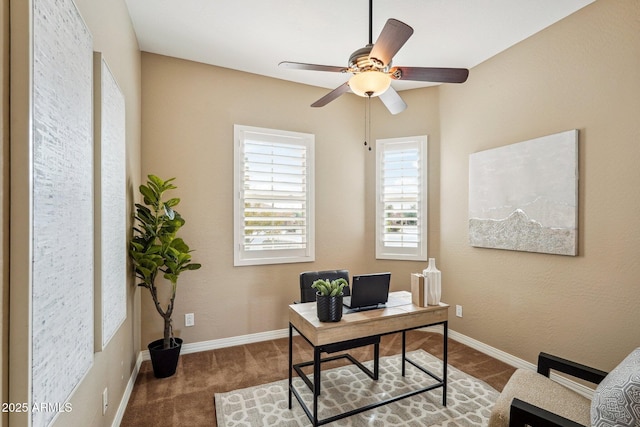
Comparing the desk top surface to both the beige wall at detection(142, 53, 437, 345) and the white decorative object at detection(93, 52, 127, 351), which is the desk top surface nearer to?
the white decorative object at detection(93, 52, 127, 351)

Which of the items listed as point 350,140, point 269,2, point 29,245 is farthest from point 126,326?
point 350,140

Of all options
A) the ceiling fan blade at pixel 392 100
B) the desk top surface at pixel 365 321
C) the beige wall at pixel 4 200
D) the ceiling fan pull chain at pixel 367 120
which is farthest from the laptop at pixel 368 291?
the ceiling fan pull chain at pixel 367 120

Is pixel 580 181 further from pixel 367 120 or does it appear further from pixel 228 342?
pixel 228 342

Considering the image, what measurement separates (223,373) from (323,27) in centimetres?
331

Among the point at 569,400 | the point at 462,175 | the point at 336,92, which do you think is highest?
the point at 336,92

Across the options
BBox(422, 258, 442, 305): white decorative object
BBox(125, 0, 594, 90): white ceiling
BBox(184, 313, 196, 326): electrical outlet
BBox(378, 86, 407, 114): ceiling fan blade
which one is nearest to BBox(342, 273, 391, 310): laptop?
BBox(422, 258, 442, 305): white decorative object

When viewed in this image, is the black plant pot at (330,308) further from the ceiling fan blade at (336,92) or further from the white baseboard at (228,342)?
the white baseboard at (228,342)

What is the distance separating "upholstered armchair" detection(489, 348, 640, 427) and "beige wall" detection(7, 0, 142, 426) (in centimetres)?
203

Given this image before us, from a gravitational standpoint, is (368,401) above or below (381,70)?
below

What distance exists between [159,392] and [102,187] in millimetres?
1845

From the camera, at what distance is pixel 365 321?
83.8 inches

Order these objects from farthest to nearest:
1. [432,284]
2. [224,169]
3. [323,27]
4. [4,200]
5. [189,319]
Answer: [224,169] < [189,319] < [323,27] < [432,284] < [4,200]

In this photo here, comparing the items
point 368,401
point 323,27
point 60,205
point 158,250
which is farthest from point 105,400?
point 323,27

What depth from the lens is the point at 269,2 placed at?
8.28ft
